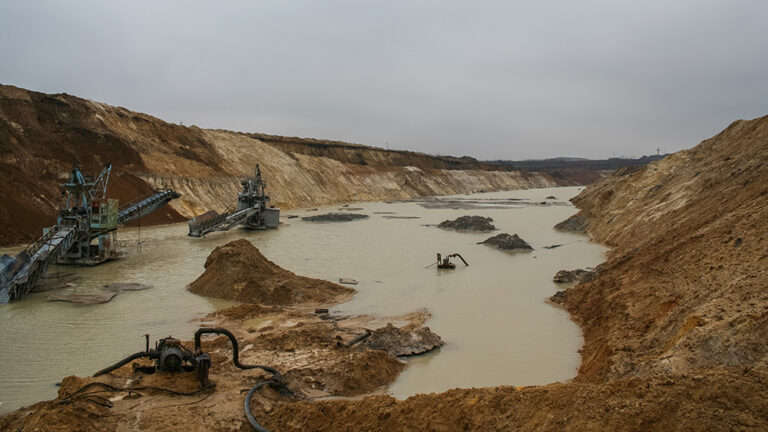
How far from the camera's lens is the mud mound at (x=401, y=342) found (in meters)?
9.60

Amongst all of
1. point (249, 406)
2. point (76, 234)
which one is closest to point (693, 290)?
point (249, 406)

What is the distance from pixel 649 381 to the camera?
15.9 ft

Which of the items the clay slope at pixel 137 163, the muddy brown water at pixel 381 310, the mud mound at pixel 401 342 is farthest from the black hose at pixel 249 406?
the clay slope at pixel 137 163

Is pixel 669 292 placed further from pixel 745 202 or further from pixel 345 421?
pixel 345 421

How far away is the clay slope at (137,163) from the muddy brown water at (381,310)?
26.7ft

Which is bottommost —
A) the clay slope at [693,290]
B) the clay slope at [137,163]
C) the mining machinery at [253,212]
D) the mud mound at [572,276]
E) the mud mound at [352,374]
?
the mud mound at [352,374]

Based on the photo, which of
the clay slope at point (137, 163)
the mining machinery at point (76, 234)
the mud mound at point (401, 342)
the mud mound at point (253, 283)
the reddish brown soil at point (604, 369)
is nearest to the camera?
the reddish brown soil at point (604, 369)

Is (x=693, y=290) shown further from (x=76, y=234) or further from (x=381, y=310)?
(x=76, y=234)

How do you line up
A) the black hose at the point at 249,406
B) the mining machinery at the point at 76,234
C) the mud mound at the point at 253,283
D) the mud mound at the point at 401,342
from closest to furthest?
the black hose at the point at 249,406, the mud mound at the point at 401,342, the mud mound at the point at 253,283, the mining machinery at the point at 76,234

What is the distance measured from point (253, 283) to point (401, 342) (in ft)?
21.7

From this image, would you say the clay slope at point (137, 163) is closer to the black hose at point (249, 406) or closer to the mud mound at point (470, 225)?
the mud mound at point (470, 225)

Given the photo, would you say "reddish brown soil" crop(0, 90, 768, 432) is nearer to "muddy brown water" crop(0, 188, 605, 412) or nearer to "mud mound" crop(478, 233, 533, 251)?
"muddy brown water" crop(0, 188, 605, 412)

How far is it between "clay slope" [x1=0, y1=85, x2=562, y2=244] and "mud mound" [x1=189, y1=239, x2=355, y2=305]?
1700cm

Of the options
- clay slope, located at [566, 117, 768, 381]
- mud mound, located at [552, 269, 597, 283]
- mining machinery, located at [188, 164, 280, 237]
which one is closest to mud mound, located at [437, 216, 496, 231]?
mining machinery, located at [188, 164, 280, 237]
